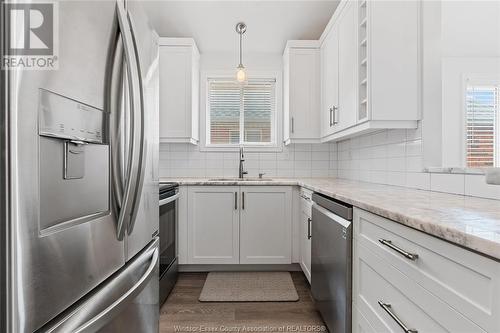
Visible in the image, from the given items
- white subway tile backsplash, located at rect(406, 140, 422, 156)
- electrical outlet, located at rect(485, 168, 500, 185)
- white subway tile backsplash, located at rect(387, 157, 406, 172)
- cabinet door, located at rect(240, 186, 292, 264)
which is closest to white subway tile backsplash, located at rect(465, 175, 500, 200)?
electrical outlet, located at rect(485, 168, 500, 185)

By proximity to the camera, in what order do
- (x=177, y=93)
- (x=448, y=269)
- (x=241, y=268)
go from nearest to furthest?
(x=448, y=269)
(x=241, y=268)
(x=177, y=93)

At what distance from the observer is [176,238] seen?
2.67 meters

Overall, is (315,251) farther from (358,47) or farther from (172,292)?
(358,47)

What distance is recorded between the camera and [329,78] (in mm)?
2705

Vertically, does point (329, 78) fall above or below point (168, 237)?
above

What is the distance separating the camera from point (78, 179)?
2.57ft

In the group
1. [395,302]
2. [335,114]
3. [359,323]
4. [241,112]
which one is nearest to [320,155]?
[335,114]

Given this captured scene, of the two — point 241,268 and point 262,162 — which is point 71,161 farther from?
point 262,162

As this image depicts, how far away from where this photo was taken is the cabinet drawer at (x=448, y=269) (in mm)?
609

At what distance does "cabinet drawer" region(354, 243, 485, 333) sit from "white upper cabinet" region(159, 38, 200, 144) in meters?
2.25

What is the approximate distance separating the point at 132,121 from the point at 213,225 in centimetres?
195

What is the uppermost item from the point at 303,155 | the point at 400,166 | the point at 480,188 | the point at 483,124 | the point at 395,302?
the point at 483,124

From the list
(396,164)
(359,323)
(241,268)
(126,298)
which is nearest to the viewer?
(126,298)

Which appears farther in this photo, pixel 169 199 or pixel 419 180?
pixel 169 199
